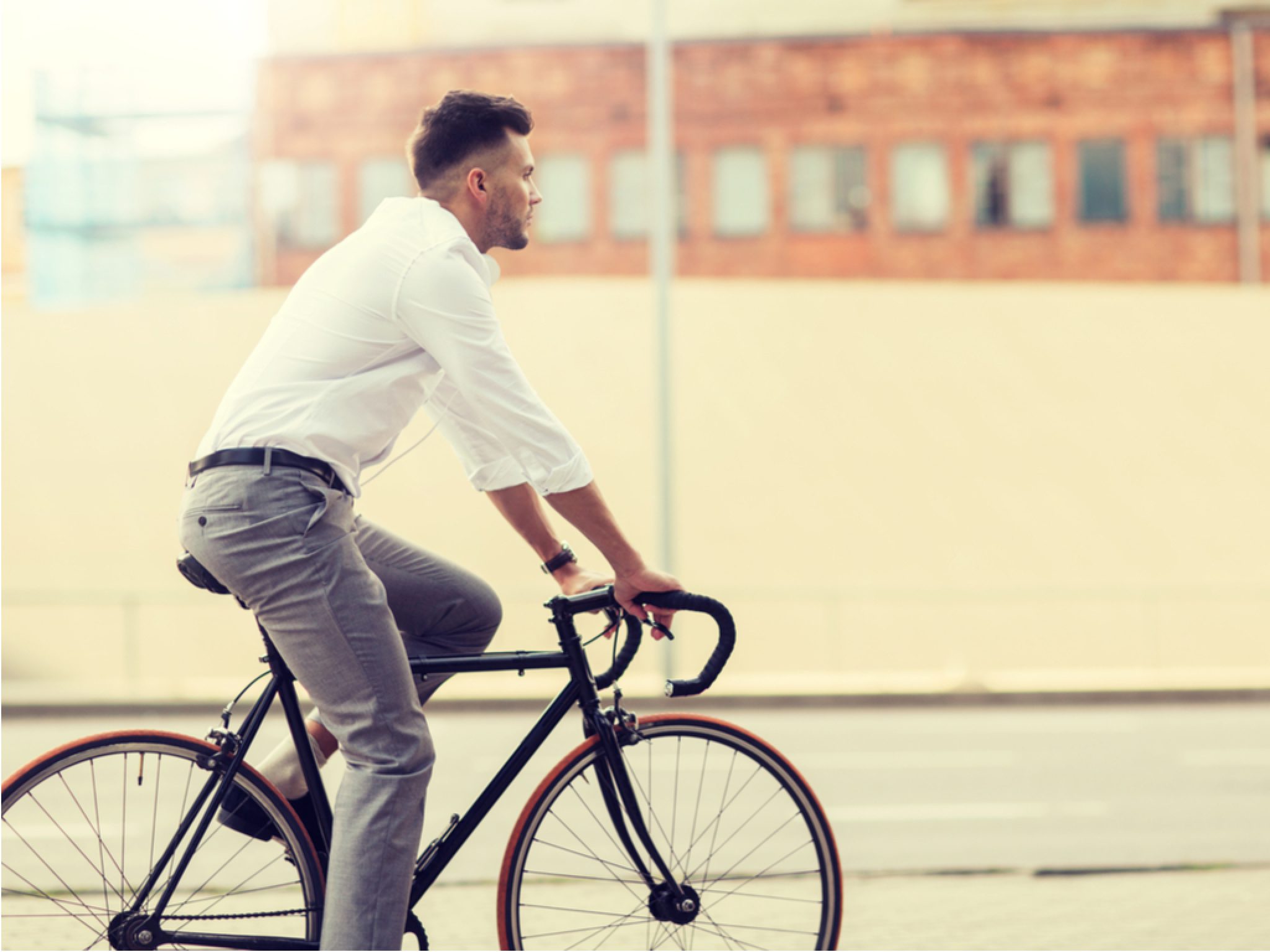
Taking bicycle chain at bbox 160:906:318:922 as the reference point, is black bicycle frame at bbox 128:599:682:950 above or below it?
above

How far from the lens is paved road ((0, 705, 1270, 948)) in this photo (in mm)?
4590

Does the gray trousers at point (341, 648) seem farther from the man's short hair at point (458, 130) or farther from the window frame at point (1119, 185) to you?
the window frame at point (1119, 185)

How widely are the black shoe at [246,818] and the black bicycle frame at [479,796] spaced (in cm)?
2

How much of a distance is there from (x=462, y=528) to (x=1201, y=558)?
8.21m

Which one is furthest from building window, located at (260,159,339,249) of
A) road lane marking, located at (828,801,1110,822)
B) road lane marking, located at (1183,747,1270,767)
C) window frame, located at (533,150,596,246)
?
road lane marking, located at (828,801,1110,822)

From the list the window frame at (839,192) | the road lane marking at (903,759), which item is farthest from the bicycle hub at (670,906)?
the window frame at (839,192)

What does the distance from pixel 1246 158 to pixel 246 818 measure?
93.1ft

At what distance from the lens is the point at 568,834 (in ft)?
11.3

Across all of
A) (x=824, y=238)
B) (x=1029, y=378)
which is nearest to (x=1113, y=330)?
(x=1029, y=378)

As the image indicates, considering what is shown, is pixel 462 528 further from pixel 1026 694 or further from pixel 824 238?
pixel 824 238

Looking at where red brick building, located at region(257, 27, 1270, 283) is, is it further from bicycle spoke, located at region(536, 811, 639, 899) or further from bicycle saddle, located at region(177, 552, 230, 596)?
bicycle saddle, located at region(177, 552, 230, 596)

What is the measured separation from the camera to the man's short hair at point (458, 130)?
2934mm

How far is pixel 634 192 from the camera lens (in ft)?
92.7

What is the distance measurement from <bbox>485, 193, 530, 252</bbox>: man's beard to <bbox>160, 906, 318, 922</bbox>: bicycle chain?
50.7 inches
